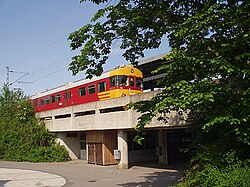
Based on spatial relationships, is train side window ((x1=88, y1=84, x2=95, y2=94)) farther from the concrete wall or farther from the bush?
the bush

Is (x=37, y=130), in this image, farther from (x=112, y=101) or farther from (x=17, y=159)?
(x=112, y=101)

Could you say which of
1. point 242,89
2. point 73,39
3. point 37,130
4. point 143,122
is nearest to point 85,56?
point 73,39

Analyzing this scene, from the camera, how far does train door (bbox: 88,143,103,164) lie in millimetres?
26019

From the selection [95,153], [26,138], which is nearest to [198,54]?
[95,153]

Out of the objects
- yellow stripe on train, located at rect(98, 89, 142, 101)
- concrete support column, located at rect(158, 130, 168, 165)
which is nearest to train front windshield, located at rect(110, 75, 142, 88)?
yellow stripe on train, located at rect(98, 89, 142, 101)

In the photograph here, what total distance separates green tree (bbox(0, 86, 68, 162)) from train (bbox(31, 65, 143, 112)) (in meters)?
3.35

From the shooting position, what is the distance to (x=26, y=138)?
31.6m

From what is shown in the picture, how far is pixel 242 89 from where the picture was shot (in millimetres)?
8898

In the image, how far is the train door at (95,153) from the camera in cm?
2602

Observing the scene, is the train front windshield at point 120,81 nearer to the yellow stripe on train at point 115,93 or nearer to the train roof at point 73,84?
the yellow stripe on train at point 115,93

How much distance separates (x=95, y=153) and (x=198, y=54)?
63.1ft

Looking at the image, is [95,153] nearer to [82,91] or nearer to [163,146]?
[82,91]

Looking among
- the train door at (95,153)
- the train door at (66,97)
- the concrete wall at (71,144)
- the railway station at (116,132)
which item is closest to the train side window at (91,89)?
the railway station at (116,132)

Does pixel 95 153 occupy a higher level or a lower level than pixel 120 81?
lower
